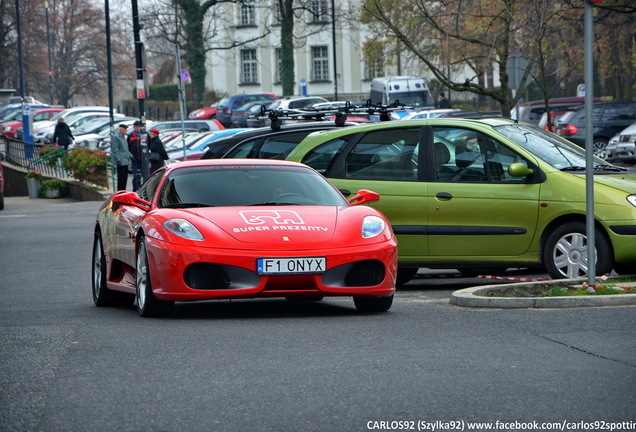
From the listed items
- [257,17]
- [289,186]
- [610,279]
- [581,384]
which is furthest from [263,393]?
[257,17]

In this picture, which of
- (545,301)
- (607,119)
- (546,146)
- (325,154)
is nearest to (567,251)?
(546,146)

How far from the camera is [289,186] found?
9.77 m

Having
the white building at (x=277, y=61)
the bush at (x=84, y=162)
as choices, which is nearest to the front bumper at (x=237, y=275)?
the bush at (x=84, y=162)

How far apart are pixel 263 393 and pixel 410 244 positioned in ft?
18.6

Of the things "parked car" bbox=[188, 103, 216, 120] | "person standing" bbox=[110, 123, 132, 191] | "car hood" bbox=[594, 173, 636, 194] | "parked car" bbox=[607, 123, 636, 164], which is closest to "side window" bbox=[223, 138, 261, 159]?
"car hood" bbox=[594, 173, 636, 194]

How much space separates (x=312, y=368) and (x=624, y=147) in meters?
27.4

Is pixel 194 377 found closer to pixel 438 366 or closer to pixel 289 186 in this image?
pixel 438 366

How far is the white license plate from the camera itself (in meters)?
8.47

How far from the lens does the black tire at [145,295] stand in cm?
886

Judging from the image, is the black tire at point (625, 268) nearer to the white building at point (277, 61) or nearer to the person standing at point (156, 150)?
the person standing at point (156, 150)

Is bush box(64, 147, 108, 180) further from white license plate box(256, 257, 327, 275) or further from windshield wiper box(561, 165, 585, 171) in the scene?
white license plate box(256, 257, 327, 275)

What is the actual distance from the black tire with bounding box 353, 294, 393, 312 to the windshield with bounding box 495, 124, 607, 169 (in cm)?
276

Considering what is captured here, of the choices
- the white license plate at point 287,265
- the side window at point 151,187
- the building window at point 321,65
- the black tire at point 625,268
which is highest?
the building window at point 321,65

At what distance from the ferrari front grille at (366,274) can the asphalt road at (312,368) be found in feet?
0.88
